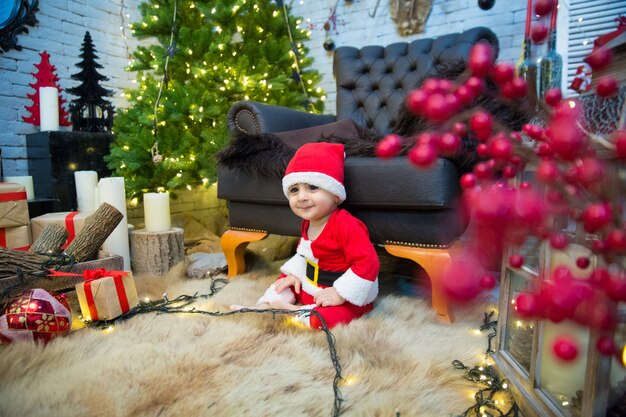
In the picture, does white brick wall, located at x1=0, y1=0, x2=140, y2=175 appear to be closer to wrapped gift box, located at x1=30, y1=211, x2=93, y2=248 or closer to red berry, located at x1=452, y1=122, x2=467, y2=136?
wrapped gift box, located at x1=30, y1=211, x2=93, y2=248

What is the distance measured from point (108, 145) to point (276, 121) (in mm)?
1170

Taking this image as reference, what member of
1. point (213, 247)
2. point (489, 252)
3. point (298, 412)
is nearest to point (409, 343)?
point (298, 412)

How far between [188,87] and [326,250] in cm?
143

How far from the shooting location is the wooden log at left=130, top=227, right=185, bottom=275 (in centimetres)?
165

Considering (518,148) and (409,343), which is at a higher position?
(518,148)

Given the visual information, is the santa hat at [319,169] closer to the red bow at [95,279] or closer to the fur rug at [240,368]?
the fur rug at [240,368]

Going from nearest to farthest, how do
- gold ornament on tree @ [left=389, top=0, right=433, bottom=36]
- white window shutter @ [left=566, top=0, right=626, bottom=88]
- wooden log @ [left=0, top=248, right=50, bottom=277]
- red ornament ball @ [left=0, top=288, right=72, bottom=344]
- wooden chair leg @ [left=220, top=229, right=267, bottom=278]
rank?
1. red ornament ball @ [left=0, top=288, right=72, bottom=344]
2. wooden log @ [left=0, top=248, right=50, bottom=277]
3. wooden chair leg @ [left=220, top=229, right=267, bottom=278]
4. white window shutter @ [left=566, top=0, right=626, bottom=88]
5. gold ornament on tree @ [left=389, top=0, right=433, bottom=36]

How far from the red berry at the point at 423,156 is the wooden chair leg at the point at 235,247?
1380 millimetres

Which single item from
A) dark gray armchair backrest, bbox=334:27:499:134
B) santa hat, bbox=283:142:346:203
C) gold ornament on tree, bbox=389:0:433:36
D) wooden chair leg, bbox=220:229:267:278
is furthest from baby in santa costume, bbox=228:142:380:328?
gold ornament on tree, bbox=389:0:433:36

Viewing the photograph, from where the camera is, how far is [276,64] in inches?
99.7

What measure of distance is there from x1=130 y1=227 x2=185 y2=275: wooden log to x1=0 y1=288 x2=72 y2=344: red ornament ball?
2.14ft

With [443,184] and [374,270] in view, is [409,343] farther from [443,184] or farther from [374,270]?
[443,184]

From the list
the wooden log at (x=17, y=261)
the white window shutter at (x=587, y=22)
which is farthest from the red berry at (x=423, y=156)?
the white window shutter at (x=587, y=22)

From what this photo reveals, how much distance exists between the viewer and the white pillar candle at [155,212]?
1.70 metres
